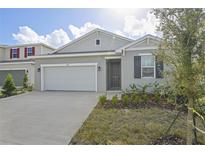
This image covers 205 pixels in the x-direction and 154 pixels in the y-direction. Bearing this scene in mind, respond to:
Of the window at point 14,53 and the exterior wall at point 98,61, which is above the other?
the window at point 14,53

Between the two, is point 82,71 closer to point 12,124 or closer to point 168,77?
point 12,124

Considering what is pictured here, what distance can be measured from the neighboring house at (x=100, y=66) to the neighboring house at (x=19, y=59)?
4.33 metres

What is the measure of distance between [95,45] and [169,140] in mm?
12617

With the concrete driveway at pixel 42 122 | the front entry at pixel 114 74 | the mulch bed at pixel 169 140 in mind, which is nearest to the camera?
the mulch bed at pixel 169 140

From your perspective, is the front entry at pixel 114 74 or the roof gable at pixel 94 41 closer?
the front entry at pixel 114 74

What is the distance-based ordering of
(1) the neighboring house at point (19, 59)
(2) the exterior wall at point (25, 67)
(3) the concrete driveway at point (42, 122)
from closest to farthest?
(3) the concrete driveway at point (42, 122) → (2) the exterior wall at point (25, 67) → (1) the neighboring house at point (19, 59)

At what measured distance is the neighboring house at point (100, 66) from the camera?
41.9ft

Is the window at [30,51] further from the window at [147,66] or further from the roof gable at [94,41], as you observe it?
the window at [147,66]

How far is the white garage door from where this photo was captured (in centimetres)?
1478

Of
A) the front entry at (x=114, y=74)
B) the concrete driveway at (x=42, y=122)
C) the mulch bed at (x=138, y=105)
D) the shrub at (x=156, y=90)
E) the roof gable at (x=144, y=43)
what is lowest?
the concrete driveway at (x=42, y=122)

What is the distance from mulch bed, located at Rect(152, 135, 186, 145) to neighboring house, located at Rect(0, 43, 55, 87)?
16.4m

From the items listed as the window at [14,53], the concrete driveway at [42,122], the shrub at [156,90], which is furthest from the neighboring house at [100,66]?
the window at [14,53]

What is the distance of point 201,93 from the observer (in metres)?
4.41

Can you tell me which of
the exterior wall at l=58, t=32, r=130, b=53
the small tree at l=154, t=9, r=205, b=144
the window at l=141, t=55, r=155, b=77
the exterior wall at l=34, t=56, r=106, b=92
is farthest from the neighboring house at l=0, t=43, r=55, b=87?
the small tree at l=154, t=9, r=205, b=144
